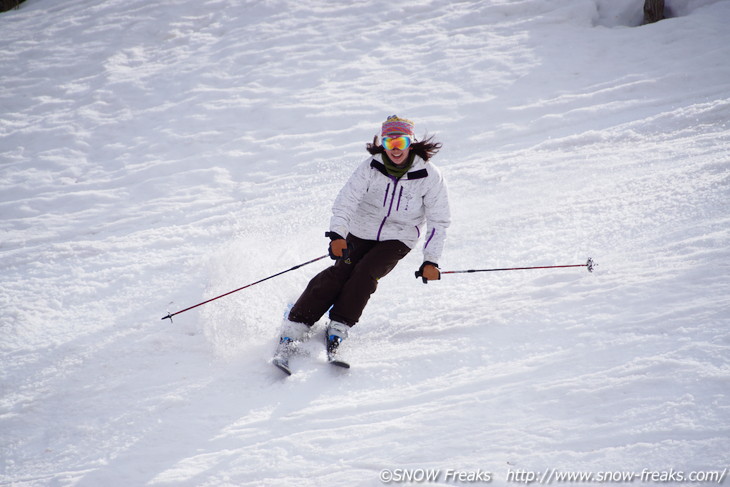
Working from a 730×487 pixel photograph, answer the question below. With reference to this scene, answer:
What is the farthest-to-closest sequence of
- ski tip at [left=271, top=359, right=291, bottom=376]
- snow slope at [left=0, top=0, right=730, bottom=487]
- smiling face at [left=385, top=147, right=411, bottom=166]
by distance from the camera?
smiling face at [left=385, top=147, right=411, bottom=166], ski tip at [left=271, top=359, right=291, bottom=376], snow slope at [left=0, top=0, right=730, bottom=487]

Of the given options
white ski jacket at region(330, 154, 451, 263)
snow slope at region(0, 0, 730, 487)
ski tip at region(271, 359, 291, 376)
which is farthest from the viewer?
→ white ski jacket at region(330, 154, 451, 263)

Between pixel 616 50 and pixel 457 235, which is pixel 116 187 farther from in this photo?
pixel 616 50

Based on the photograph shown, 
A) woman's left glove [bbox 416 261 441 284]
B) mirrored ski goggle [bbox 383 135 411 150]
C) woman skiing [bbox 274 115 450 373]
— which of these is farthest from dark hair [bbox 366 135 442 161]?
woman's left glove [bbox 416 261 441 284]

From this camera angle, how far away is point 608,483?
8.25 ft

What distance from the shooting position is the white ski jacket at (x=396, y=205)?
12.5 ft

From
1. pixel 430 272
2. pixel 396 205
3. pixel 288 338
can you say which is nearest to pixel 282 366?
pixel 288 338

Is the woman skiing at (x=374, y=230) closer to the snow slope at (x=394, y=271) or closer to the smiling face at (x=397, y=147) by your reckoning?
the smiling face at (x=397, y=147)

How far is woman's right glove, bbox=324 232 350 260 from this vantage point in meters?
3.68

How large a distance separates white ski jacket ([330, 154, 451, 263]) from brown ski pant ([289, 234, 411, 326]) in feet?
0.63

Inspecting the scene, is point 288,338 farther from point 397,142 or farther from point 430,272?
point 397,142

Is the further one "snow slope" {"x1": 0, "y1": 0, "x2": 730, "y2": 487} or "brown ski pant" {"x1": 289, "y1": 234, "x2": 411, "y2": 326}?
"brown ski pant" {"x1": 289, "y1": 234, "x2": 411, "y2": 326}

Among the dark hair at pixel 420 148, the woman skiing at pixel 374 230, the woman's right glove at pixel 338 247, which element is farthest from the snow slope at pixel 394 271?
the dark hair at pixel 420 148

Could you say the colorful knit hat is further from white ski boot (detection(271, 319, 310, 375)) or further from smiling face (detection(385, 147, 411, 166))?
white ski boot (detection(271, 319, 310, 375))

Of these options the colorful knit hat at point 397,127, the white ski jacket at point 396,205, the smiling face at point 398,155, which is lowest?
the white ski jacket at point 396,205
